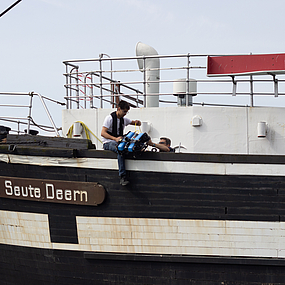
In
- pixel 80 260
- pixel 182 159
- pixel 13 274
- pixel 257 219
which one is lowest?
pixel 13 274

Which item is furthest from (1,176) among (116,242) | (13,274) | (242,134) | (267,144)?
(267,144)

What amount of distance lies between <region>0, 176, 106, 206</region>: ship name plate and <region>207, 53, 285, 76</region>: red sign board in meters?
2.82

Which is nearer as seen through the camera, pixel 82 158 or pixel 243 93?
pixel 82 158

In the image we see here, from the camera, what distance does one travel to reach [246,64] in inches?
239

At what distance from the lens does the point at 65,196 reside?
204 inches

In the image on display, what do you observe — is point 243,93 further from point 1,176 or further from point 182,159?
point 1,176

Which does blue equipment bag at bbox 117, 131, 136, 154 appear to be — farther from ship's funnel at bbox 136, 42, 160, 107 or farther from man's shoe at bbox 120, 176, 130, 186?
ship's funnel at bbox 136, 42, 160, 107

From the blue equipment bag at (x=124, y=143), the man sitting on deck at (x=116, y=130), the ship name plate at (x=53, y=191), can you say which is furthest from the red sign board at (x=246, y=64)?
the ship name plate at (x=53, y=191)

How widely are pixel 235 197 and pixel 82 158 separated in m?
2.16

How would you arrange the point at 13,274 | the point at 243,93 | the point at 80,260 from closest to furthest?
the point at 80,260
the point at 13,274
the point at 243,93

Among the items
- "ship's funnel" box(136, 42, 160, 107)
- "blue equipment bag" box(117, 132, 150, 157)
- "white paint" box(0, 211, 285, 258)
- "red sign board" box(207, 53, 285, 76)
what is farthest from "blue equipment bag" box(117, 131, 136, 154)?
"ship's funnel" box(136, 42, 160, 107)

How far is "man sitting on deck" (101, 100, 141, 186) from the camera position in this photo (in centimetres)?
493

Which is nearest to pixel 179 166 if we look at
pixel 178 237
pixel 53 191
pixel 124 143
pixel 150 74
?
pixel 124 143

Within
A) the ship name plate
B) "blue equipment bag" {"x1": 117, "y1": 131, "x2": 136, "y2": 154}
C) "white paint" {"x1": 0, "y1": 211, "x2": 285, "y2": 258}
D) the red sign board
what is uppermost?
the red sign board
